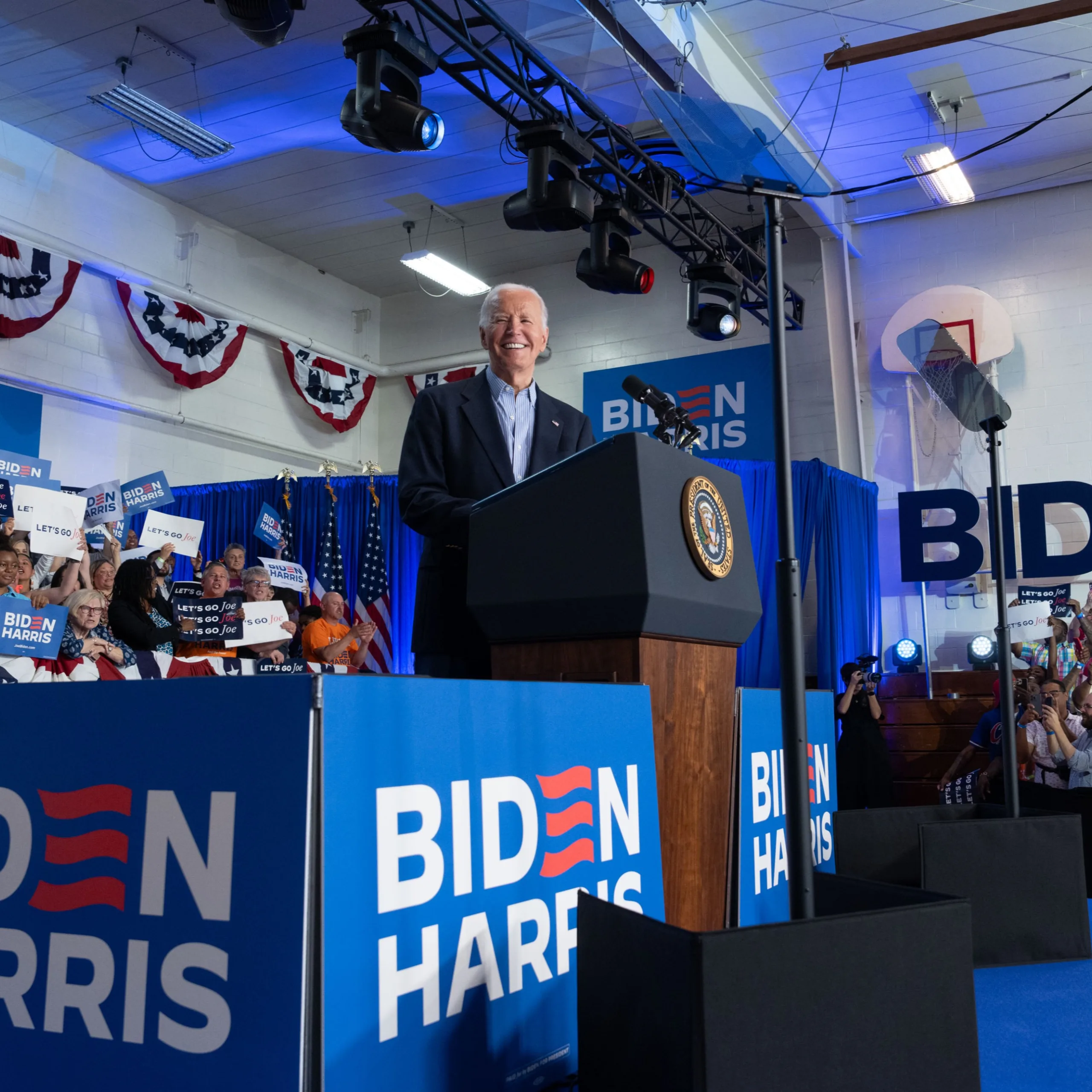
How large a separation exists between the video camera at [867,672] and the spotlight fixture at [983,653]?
640 millimetres

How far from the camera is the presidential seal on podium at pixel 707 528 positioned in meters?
1.29

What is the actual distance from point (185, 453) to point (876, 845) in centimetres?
728

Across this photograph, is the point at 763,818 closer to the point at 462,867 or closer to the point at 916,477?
the point at 462,867

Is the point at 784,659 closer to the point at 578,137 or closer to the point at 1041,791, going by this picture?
the point at 1041,791

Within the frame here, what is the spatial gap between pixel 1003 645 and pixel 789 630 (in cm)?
110

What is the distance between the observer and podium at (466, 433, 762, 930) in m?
1.18

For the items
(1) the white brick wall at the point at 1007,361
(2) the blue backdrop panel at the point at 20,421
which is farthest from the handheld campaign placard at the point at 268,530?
(1) the white brick wall at the point at 1007,361

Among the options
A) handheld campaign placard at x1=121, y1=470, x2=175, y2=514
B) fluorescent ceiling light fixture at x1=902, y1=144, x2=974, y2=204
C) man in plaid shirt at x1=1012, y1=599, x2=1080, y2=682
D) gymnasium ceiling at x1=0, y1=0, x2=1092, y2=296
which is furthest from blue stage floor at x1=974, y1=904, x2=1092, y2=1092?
man in plaid shirt at x1=1012, y1=599, x2=1080, y2=682

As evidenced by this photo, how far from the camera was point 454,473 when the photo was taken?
1582 mm

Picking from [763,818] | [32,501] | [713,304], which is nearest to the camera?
[763,818]

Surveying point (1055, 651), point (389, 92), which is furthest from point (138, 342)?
point (1055, 651)

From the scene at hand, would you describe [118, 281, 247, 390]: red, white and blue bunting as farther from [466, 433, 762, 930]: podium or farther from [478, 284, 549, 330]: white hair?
[466, 433, 762, 930]: podium

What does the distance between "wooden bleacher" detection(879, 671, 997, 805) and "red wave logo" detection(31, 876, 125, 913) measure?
21.1 ft

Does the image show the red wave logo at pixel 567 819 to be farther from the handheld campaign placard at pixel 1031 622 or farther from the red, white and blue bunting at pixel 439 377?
the red, white and blue bunting at pixel 439 377
